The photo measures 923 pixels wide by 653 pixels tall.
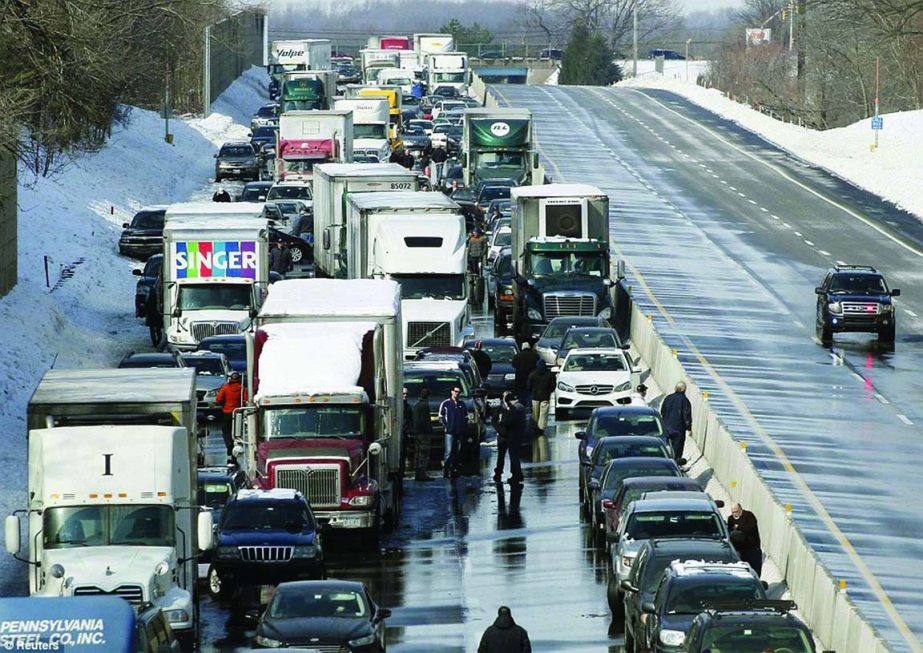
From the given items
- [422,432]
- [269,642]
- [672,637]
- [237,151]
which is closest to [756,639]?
[672,637]

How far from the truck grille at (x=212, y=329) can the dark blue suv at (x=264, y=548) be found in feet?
62.3

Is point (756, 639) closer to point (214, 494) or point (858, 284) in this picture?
point (214, 494)

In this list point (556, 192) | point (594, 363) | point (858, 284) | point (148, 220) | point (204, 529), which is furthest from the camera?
point (148, 220)

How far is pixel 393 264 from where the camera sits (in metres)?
44.8

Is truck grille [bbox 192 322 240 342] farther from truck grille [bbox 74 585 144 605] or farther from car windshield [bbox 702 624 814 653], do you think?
car windshield [bbox 702 624 814 653]

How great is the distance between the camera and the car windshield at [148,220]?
6481 centimetres

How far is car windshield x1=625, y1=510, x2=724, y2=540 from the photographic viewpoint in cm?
2614

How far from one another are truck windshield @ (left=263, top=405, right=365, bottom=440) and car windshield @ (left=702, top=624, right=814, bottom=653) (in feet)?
37.0

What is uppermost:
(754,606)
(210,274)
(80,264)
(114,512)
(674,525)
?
(210,274)

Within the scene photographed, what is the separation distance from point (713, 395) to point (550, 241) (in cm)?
964

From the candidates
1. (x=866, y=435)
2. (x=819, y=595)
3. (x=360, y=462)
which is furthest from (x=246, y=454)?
(x=866, y=435)

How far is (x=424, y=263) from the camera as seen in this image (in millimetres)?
44906

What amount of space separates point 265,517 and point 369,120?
64194mm

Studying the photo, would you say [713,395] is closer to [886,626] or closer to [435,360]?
[435,360]
